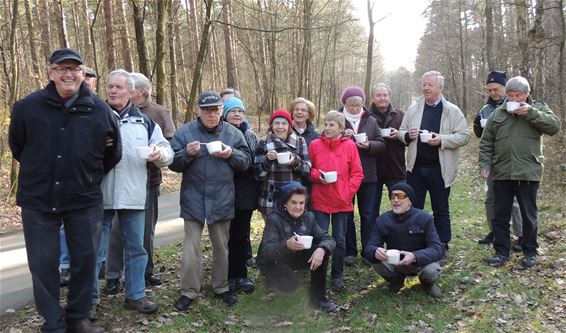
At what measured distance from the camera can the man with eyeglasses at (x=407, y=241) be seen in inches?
192

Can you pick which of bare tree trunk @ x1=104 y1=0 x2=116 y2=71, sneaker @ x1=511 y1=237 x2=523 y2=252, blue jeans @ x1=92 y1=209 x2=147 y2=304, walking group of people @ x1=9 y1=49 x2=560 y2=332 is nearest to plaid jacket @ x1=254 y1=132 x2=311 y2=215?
walking group of people @ x1=9 y1=49 x2=560 y2=332

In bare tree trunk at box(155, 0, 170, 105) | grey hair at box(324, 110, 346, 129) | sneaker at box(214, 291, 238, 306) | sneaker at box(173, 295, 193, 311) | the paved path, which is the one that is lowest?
sneaker at box(214, 291, 238, 306)

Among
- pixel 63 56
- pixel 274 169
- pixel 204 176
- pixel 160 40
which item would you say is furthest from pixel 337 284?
pixel 160 40

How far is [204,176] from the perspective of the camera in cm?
465

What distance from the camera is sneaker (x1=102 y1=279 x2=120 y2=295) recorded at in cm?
489

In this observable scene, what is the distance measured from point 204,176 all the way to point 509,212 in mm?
4032

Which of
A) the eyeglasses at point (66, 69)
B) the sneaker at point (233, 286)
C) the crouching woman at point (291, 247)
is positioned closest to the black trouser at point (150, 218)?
the sneaker at point (233, 286)

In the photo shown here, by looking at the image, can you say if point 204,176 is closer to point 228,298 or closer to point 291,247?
point 291,247

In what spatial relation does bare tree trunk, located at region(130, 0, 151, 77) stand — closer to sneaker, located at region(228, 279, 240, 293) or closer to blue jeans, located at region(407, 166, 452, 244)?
sneaker, located at region(228, 279, 240, 293)

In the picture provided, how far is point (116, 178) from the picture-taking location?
167 inches

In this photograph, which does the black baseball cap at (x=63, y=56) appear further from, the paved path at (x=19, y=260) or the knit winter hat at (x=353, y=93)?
the knit winter hat at (x=353, y=93)

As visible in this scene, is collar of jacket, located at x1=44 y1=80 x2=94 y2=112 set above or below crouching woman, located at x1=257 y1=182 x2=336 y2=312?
above

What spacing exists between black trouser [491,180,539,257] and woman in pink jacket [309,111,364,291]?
1982 millimetres

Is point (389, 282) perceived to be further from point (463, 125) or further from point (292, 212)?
point (463, 125)
